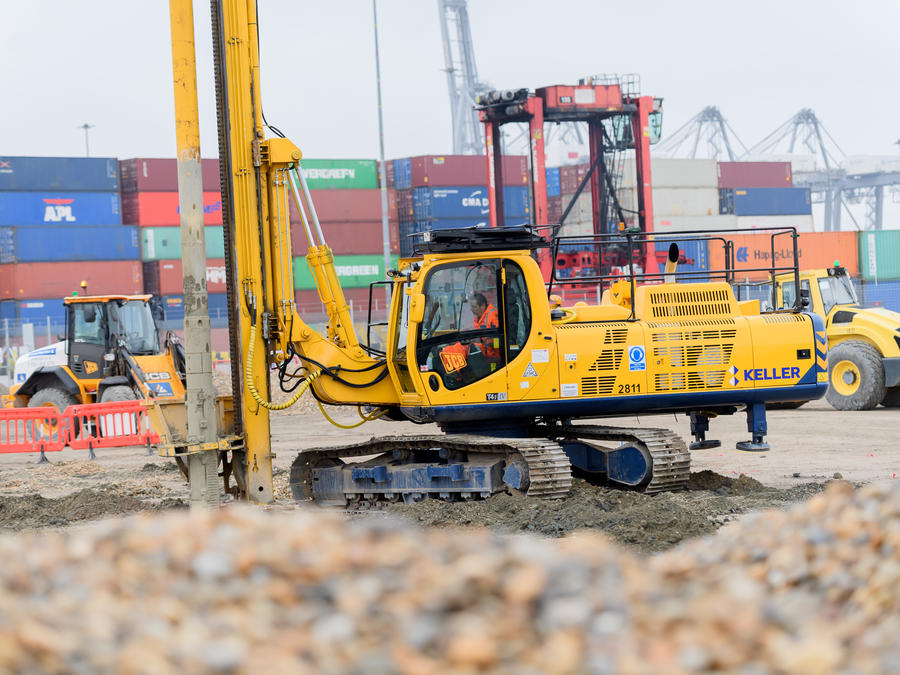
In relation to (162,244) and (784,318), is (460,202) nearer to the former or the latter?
(162,244)

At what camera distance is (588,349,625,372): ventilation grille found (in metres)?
9.48

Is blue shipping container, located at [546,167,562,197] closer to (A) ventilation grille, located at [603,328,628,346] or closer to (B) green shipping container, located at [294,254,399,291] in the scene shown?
(B) green shipping container, located at [294,254,399,291]

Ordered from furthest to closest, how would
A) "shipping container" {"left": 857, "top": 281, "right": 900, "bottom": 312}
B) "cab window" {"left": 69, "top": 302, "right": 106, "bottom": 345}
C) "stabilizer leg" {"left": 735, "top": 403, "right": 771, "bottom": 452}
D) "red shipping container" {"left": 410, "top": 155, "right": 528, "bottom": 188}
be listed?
"red shipping container" {"left": 410, "top": 155, "right": 528, "bottom": 188} < "shipping container" {"left": 857, "top": 281, "right": 900, "bottom": 312} < "cab window" {"left": 69, "top": 302, "right": 106, "bottom": 345} < "stabilizer leg" {"left": 735, "top": 403, "right": 771, "bottom": 452}

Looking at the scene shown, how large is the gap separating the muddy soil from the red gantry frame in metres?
18.8

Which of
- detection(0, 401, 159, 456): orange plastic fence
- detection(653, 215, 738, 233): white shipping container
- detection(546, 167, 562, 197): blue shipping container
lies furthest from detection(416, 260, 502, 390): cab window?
detection(653, 215, 738, 233): white shipping container

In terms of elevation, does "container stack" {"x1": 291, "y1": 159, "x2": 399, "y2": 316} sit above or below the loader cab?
above

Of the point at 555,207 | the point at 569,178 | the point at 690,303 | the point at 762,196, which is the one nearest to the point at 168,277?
the point at 555,207

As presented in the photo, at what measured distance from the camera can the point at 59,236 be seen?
139ft

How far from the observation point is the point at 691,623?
3.12 metres

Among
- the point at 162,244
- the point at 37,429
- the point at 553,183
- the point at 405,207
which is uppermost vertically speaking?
the point at 553,183

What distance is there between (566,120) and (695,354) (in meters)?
20.0

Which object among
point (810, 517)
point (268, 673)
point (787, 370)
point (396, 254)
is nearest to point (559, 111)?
point (396, 254)

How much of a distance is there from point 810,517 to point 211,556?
2.56 metres

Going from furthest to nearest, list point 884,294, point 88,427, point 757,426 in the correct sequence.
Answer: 1. point 884,294
2. point 88,427
3. point 757,426
